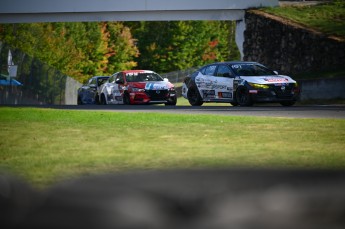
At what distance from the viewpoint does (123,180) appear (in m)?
1.87

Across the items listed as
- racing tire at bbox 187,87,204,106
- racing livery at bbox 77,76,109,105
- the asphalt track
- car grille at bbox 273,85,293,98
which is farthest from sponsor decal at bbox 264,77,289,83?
racing livery at bbox 77,76,109,105

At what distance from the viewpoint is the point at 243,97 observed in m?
25.7

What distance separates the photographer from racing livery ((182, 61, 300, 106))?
2512 centimetres

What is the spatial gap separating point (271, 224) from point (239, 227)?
2.7 inches

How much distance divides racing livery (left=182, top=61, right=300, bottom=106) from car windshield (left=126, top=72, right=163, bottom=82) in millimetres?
2928

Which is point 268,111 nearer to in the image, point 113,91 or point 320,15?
point 113,91

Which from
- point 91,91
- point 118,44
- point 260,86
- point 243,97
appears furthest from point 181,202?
point 118,44

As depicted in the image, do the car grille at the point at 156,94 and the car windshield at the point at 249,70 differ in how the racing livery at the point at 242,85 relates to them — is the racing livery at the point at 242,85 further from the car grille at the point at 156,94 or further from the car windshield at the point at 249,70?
the car grille at the point at 156,94

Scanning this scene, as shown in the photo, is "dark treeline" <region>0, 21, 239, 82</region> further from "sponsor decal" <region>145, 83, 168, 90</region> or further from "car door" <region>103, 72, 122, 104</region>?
"sponsor decal" <region>145, 83, 168, 90</region>

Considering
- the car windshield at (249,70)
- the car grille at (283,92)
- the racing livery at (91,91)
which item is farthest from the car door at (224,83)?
the racing livery at (91,91)

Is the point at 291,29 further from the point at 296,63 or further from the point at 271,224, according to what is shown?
the point at 271,224

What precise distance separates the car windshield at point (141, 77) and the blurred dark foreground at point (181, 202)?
2876 centimetres

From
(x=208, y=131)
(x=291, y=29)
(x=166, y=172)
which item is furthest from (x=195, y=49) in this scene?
(x=166, y=172)

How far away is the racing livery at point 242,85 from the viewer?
25.1m
